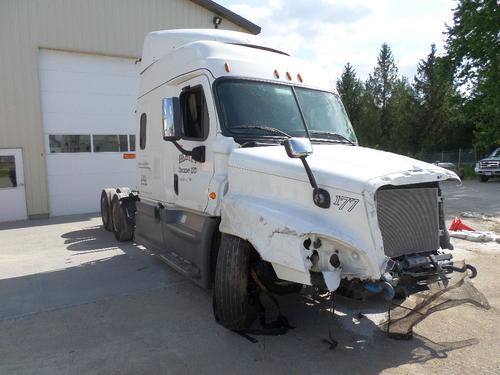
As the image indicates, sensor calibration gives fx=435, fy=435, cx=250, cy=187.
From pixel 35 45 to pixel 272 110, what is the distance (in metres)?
10.4

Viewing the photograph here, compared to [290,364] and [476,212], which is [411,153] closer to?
[476,212]

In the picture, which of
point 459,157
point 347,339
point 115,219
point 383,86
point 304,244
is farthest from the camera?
point 383,86

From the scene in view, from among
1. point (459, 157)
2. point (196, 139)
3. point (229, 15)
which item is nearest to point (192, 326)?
point (196, 139)

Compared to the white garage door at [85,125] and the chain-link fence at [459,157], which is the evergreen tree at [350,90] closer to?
the chain-link fence at [459,157]

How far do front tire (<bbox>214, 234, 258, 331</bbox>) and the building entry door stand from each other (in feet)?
33.6

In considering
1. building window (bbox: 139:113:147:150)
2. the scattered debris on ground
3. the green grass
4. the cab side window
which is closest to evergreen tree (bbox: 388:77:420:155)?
the green grass

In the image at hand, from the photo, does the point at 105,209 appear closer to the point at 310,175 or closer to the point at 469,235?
the point at 310,175

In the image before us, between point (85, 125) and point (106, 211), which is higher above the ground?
point (85, 125)

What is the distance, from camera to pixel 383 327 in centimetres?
475

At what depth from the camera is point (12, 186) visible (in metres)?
12.5

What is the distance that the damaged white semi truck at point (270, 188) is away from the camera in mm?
3662

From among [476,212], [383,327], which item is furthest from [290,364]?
[476,212]

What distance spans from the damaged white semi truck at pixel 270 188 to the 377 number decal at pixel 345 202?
0.4 inches

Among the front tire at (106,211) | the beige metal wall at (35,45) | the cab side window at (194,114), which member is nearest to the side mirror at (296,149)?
the cab side window at (194,114)
